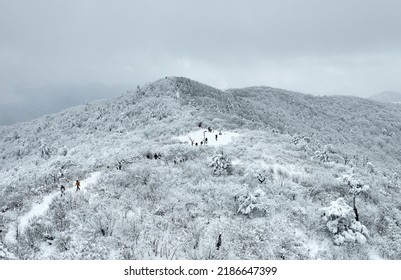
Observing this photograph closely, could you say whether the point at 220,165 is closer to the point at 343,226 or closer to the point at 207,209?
the point at 207,209

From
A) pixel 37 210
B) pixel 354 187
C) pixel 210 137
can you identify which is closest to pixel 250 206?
pixel 354 187

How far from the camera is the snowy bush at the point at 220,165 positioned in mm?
22016

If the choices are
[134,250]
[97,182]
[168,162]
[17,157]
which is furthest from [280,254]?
[17,157]

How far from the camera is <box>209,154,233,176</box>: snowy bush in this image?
2202 centimetres

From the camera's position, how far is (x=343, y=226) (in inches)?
578

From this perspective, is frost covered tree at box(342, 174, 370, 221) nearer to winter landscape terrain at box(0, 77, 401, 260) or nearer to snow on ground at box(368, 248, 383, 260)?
winter landscape terrain at box(0, 77, 401, 260)

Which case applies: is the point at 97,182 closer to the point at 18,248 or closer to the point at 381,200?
the point at 18,248

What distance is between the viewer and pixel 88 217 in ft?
45.5

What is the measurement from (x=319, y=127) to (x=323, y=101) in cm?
3407

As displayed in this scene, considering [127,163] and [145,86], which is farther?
[145,86]

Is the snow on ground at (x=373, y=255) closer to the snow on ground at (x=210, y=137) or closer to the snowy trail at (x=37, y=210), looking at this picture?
the snowy trail at (x=37, y=210)

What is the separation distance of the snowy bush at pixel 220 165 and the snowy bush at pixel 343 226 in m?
8.22

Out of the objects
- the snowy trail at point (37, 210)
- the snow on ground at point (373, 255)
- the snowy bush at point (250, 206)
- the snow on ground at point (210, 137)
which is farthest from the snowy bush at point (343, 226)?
the snow on ground at point (210, 137)

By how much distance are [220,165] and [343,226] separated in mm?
9532
